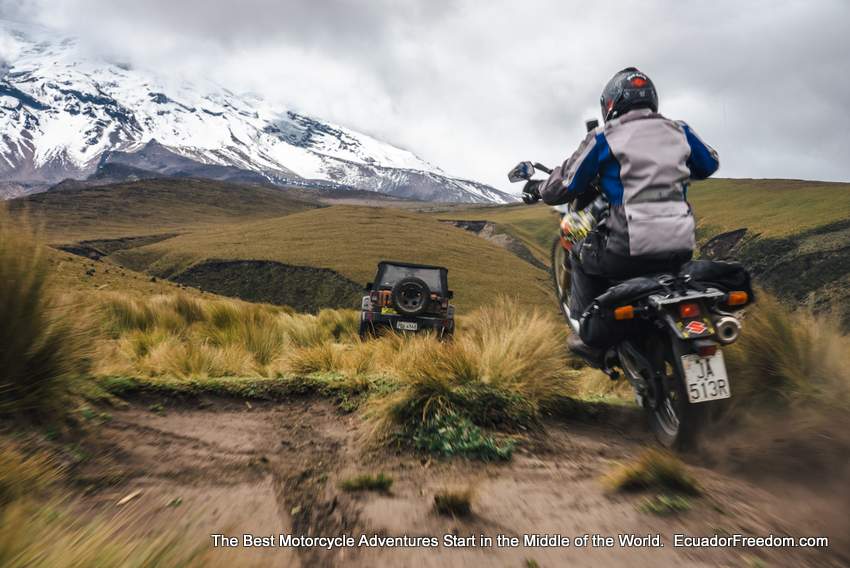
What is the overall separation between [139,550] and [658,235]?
10.1 ft

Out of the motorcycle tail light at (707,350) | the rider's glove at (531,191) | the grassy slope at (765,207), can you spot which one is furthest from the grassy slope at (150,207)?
the motorcycle tail light at (707,350)

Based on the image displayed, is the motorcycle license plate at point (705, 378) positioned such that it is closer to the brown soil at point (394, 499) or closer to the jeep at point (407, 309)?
the brown soil at point (394, 499)

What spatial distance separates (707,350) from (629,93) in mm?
1887

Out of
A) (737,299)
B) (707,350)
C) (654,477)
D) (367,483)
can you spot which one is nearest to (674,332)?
(707,350)

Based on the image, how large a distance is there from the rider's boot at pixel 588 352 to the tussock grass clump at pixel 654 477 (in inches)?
53.5

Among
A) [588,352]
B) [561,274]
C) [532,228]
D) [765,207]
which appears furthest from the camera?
[532,228]

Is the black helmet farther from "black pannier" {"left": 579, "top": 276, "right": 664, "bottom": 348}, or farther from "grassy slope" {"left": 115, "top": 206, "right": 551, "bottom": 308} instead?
"grassy slope" {"left": 115, "top": 206, "right": 551, "bottom": 308}

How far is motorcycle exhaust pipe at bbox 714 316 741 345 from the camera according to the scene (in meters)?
2.77

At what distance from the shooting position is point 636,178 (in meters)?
3.21

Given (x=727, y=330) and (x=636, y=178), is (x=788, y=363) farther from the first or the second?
(x=636, y=178)

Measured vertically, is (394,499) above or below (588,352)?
below

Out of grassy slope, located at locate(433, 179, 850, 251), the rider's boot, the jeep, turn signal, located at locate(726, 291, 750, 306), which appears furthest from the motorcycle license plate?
grassy slope, located at locate(433, 179, 850, 251)

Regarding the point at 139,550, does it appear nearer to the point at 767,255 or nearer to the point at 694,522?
the point at 694,522

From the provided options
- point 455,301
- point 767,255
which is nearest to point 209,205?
point 455,301
